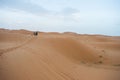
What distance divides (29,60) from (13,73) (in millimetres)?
1453

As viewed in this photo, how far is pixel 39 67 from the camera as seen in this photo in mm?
6113

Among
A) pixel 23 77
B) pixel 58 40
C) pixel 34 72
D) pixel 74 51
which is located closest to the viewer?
pixel 23 77

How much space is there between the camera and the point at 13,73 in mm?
5188

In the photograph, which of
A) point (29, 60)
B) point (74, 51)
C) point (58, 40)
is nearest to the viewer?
point (29, 60)

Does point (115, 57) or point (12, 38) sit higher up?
point (12, 38)

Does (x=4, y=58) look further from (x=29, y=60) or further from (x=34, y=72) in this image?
(x=34, y=72)

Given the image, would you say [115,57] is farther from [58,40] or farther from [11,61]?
[11,61]

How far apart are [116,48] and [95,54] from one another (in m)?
5.01

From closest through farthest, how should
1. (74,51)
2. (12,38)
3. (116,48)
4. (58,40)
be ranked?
1. (74,51)
2. (58,40)
3. (12,38)
4. (116,48)

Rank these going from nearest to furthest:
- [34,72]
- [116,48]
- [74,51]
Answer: [34,72], [74,51], [116,48]

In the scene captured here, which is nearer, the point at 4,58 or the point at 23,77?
the point at 23,77

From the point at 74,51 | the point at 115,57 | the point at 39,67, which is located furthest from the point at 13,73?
the point at 115,57

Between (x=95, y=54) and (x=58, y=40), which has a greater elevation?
(x=58, y=40)

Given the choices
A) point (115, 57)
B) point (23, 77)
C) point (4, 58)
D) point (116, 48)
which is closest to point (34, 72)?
point (23, 77)
